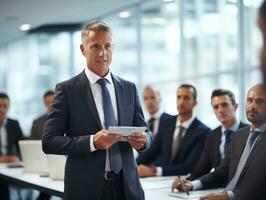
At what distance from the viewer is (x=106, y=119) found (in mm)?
2346

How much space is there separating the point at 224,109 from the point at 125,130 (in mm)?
2373

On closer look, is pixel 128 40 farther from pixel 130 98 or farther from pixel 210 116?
pixel 130 98

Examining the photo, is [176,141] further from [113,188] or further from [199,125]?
[113,188]

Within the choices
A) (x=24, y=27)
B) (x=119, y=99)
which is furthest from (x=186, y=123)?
(x=24, y=27)

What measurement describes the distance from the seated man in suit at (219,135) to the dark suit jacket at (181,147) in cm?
36

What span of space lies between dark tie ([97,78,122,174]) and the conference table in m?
1.05

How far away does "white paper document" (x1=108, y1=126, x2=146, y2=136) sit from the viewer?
221 cm

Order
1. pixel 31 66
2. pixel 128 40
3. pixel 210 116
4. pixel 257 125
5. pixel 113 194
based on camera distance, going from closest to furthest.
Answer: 1. pixel 113 194
2. pixel 257 125
3. pixel 210 116
4. pixel 128 40
5. pixel 31 66

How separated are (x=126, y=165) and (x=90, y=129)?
0.23m

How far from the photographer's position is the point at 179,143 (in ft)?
16.3

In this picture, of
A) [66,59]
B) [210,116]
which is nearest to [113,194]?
[210,116]

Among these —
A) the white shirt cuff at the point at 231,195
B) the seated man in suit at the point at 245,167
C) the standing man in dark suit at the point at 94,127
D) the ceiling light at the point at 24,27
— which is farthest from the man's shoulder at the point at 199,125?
the ceiling light at the point at 24,27

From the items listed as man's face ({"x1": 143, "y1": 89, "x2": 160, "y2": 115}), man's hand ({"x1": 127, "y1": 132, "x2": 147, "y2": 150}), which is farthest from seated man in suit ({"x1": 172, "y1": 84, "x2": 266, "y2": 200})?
man's face ({"x1": 143, "y1": 89, "x2": 160, "y2": 115})

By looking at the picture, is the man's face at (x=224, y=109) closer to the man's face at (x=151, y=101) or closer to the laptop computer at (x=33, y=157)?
the laptop computer at (x=33, y=157)
